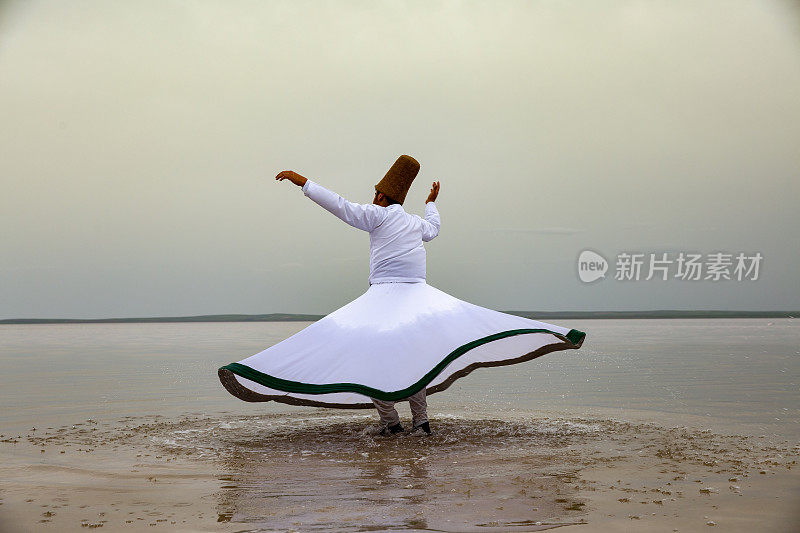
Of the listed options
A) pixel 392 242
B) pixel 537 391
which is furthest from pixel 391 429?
pixel 537 391

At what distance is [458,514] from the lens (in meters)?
4.10

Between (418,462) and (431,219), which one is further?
(431,219)

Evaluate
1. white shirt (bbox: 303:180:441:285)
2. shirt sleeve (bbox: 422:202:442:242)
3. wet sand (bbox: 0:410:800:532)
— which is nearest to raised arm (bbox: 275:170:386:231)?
white shirt (bbox: 303:180:441:285)

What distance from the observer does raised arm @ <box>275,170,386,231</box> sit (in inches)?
250

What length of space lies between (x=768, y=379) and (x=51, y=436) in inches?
379

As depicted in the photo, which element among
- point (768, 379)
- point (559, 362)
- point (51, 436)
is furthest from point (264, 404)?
point (559, 362)

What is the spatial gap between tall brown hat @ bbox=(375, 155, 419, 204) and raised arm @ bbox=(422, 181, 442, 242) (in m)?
0.39

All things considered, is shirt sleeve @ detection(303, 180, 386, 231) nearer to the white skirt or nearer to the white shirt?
the white shirt

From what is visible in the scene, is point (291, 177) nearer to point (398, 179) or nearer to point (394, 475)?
point (398, 179)

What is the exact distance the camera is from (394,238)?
22.8ft

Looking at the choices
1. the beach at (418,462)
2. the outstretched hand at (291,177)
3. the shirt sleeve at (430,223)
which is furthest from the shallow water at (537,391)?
the outstretched hand at (291,177)

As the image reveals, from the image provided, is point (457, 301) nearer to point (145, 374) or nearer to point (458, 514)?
point (458, 514)

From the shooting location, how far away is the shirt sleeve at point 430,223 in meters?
7.34

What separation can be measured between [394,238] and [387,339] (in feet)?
3.13
